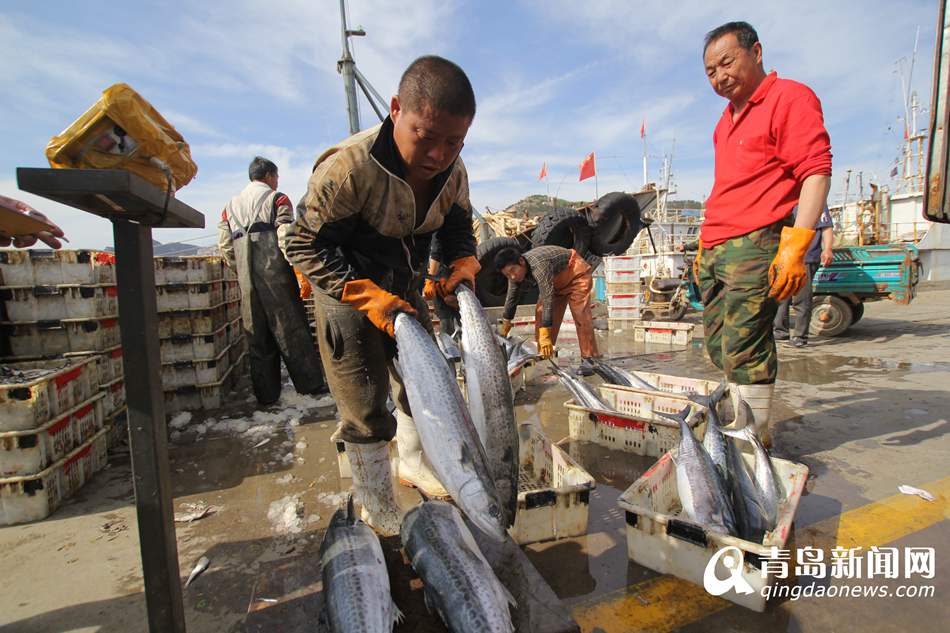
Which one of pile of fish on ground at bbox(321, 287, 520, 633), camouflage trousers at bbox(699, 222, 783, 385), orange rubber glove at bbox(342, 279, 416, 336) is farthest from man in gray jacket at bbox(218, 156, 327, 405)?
camouflage trousers at bbox(699, 222, 783, 385)

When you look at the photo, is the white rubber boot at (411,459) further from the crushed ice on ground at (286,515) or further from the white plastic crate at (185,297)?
the white plastic crate at (185,297)

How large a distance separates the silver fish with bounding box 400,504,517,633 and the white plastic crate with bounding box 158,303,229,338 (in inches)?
182

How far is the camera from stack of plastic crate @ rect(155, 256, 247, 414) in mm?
5512

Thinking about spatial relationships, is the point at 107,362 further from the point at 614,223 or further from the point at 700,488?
the point at 614,223

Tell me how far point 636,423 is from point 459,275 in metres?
2.28

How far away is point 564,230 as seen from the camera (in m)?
10.8

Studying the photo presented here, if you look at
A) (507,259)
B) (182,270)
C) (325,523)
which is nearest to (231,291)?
(182,270)

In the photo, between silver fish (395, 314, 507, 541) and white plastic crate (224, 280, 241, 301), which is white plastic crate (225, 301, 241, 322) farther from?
silver fish (395, 314, 507, 541)

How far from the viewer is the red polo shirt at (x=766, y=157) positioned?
319 centimetres

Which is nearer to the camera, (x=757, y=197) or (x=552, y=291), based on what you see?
(x=757, y=197)

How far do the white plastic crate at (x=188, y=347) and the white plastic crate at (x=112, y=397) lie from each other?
0.69 metres

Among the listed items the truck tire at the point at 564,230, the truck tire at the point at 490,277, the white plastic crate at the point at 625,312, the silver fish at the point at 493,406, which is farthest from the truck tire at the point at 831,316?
the silver fish at the point at 493,406

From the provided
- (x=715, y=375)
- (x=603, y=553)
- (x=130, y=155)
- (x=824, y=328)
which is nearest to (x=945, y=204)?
(x=603, y=553)

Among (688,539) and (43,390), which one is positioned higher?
(43,390)
